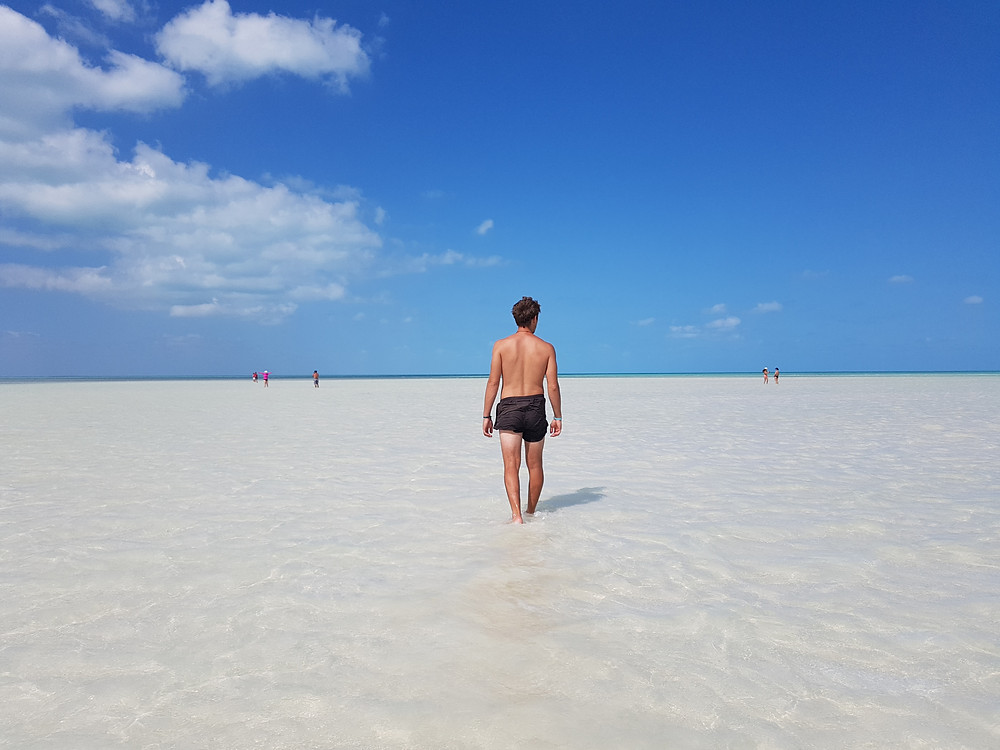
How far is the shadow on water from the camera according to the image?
23.9 ft

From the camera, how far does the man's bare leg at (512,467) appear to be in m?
6.36

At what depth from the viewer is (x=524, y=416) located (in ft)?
20.9

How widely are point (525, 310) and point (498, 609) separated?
323cm

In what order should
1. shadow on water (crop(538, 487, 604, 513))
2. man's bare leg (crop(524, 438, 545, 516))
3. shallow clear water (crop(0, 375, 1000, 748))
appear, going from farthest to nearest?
shadow on water (crop(538, 487, 604, 513)), man's bare leg (crop(524, 438, 545, 516)), shallow clear water (crop(0, 375, 1000, 748))

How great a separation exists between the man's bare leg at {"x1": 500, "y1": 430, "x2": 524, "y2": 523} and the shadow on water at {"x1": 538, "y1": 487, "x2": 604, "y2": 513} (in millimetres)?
687

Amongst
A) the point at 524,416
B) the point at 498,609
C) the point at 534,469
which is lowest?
the point at 498,609

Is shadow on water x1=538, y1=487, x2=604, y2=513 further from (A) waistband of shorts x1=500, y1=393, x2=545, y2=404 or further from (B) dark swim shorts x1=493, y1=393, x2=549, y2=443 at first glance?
(A) waistband of shorts x1=500, y1=393, x2=545, y2=404

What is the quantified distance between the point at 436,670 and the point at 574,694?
2.39 feet

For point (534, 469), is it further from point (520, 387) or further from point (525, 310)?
point (525, 310)

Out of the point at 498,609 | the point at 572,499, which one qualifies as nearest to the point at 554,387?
the point at 572,499

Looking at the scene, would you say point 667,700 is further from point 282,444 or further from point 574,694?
point 282,444

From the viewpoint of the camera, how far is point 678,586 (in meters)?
4.57

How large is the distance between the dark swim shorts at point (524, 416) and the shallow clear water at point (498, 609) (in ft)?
3.21

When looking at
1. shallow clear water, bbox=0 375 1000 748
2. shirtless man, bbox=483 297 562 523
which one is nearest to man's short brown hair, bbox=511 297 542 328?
shirtless man, bbox=483 297 562 523
